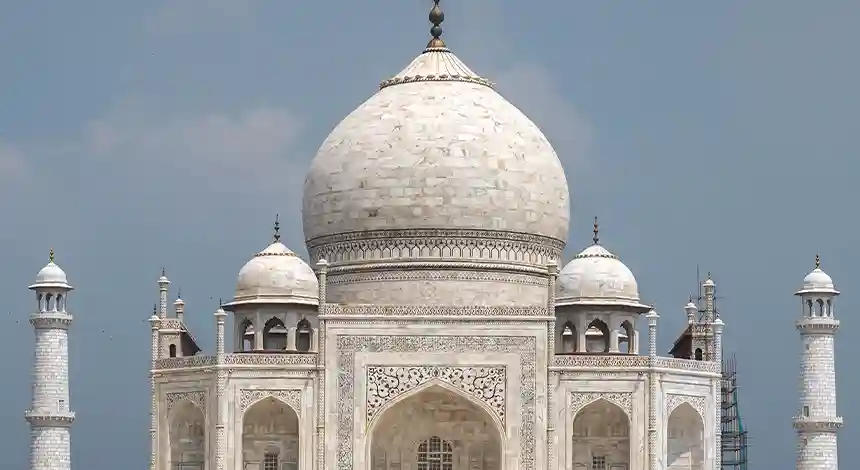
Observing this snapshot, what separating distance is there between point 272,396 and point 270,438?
1.10 metres

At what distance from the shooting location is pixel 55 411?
3812cm

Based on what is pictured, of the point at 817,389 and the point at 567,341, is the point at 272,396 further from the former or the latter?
the point at 817,389

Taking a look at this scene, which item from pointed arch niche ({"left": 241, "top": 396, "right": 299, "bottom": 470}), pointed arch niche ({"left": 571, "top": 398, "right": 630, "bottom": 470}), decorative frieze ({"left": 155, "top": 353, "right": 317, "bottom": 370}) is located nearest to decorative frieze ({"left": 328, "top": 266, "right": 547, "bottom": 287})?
decorative frieze ({"left": 155, "top": 353, "right": 317, "bottom": 370})

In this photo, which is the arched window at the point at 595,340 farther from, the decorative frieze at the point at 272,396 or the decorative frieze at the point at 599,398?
the decorative frieze at the point at 272,396

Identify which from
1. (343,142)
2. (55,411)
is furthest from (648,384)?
(55,411)

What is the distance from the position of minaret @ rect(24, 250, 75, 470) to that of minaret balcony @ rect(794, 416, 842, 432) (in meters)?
11.8

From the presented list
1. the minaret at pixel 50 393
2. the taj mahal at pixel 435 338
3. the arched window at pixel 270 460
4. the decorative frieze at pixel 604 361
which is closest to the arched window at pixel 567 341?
the taj mahal at pixel 435 338

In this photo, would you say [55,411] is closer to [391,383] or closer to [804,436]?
[391,383]

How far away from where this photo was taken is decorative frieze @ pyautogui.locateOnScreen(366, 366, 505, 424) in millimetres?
36125

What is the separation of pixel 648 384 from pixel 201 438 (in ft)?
23.2

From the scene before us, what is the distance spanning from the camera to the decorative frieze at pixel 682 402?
3647 cm

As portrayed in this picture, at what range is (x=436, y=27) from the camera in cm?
3991

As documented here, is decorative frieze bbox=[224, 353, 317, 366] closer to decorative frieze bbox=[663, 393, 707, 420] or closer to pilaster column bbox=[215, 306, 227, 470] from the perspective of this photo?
pilaster column bbox=[215, 306, 227, 470]

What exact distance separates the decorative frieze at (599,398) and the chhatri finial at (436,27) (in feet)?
23.0
